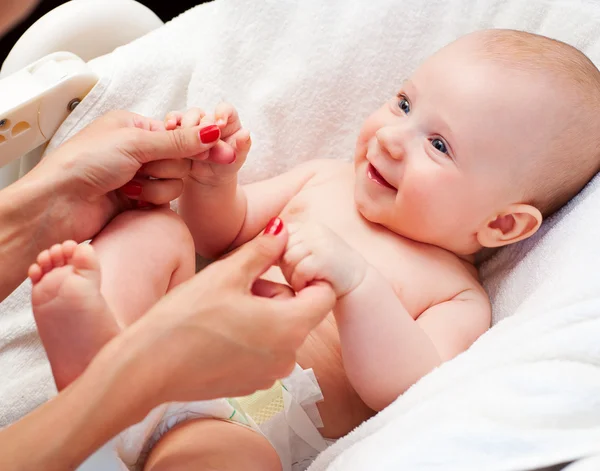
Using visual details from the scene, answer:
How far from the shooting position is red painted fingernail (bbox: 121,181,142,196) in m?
0.99

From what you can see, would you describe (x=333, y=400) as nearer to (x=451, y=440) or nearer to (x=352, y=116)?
(x=451, y=440)

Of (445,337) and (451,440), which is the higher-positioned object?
(451,440)

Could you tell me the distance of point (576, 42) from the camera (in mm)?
1186

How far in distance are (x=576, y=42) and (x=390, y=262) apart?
54 cm

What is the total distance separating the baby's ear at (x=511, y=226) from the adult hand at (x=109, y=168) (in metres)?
0.46

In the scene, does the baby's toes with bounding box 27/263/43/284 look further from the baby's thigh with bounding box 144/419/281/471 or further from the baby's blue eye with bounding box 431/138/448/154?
the baby's blue eye with bounding box 431/138/448/154

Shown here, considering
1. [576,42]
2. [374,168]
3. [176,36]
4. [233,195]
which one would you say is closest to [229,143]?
[233,195]

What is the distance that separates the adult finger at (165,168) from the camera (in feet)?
3.18

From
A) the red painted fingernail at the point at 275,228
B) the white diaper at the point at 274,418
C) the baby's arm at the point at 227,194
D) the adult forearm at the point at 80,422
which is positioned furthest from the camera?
the baby's arm at the point at 227,194

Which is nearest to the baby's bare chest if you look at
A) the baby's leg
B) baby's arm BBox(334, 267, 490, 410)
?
baby's arm BBox(334, 267, 490, 410)

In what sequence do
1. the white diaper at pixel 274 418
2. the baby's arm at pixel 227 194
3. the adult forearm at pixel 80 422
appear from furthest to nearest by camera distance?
the baby's arm at pixel 227 194, the white diaper at pixel 274 418, the adult forearm at pixel 80 422

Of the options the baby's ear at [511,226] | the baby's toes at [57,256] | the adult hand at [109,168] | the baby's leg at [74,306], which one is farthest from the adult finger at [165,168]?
the baby's ear at [511,226]

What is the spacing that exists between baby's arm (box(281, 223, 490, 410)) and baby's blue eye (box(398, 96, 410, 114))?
0.31m

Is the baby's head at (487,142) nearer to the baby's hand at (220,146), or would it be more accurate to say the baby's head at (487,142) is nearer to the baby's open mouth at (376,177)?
the baby's open mouth at (376,177)
